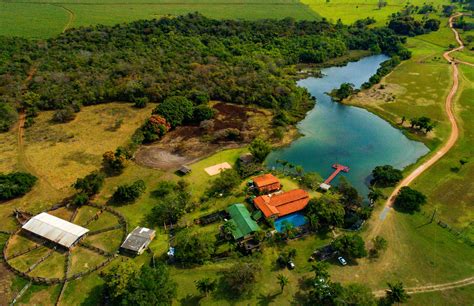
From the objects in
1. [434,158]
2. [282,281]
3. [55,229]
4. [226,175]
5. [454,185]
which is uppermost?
[226,175]

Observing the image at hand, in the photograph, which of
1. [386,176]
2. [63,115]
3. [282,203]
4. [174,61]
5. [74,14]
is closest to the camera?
[282,203]

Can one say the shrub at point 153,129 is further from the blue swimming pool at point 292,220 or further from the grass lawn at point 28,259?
the blue swimming pool at point 292,220

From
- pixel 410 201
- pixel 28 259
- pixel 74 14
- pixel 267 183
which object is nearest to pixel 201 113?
pixel 267 183

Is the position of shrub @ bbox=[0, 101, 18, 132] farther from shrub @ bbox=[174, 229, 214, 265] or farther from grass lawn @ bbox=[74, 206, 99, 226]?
shrub @ bbox=[174, 229, 214, 265]

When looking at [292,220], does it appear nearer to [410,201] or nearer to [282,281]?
[282,281]

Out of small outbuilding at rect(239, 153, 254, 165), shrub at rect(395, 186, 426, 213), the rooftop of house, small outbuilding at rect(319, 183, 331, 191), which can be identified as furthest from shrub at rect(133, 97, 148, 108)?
shrub at rect(395, 186, 426, 213)

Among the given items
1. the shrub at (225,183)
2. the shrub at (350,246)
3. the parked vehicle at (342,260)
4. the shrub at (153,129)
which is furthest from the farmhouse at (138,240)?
the shrub at (153,129)

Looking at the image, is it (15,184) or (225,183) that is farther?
(225,183)
